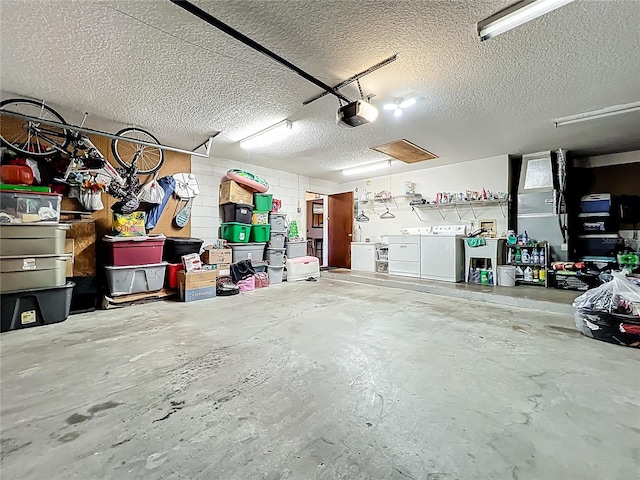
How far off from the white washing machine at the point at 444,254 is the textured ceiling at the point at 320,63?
2.18m

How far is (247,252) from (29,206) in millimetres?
3232

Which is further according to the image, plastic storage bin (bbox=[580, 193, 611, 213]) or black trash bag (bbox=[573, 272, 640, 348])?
plastic storage bin (bbox=[580, 193, 611, 213])

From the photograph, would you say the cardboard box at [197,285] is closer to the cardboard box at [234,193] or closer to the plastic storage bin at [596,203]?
the cardboard box at [234,193]

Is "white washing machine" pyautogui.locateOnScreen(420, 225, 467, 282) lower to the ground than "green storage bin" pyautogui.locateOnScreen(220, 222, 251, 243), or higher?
lower

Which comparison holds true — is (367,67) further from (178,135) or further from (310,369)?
(178,135)

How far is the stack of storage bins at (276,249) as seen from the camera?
240 inches

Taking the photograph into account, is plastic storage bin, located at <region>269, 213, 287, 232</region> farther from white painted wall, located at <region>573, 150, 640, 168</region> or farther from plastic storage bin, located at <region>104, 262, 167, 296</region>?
white painted wall, located at <region>573, 150, 640, 168</region>

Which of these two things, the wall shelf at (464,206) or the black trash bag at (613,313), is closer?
the black trash bag at (613,313)

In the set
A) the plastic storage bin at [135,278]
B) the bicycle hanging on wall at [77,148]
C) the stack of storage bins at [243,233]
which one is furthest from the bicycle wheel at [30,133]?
the stack of storage bins at [243,233]

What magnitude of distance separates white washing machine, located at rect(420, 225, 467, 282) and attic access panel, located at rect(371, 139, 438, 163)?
1.65 metres

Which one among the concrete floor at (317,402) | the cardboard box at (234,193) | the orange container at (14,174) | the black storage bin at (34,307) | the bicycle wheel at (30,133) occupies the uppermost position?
the bicycle wheel at (30,133)

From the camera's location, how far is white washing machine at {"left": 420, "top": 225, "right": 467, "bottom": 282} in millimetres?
5531

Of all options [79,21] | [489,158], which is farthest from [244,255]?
[489,158]

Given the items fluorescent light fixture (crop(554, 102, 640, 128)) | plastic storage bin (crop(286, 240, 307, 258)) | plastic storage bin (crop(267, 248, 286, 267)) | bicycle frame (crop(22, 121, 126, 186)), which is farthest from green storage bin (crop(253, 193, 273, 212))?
fluorescent light fixture (crop(554, 102, 640, 128))
